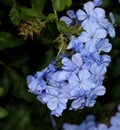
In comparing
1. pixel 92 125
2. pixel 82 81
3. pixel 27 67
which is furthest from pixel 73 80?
pixel 92 125

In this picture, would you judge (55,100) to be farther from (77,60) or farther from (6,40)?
(6,40)

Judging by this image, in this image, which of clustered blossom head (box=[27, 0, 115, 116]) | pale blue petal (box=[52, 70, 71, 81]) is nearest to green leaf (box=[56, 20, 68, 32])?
clustered blossom head (box=[27, 0, 115, 116])

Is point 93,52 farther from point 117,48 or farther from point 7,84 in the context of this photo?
point 117,48

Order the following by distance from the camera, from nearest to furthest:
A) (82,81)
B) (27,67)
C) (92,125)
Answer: (82,81) < (27,67) < (92,125)

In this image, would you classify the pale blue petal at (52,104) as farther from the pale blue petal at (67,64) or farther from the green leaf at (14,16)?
the green leaf at (14,16)

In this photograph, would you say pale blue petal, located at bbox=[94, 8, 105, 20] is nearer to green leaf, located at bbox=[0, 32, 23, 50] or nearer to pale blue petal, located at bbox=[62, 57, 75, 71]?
pale blue petal, located at bbox=[62, 57, 75, 71]

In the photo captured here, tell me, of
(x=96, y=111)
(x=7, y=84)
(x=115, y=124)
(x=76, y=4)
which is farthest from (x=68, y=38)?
(x=96, y=111)
